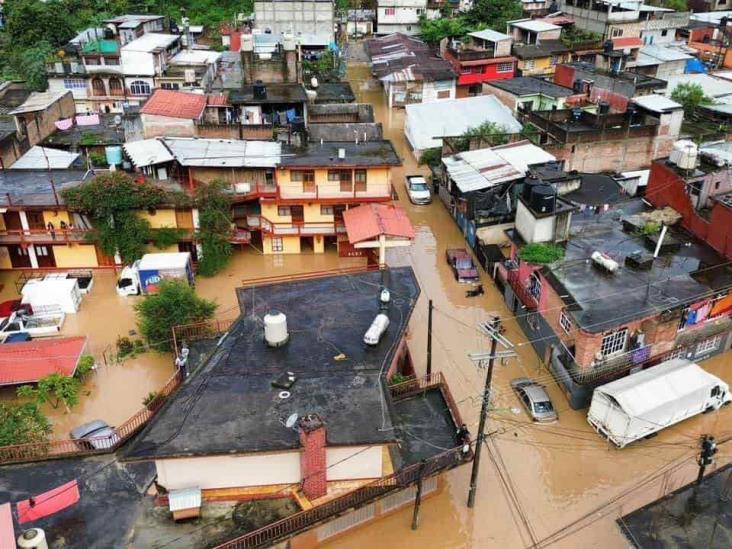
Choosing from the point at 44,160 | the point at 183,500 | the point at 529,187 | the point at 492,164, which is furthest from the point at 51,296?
the point at 492,164

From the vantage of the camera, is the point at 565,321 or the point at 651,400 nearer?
the point at 651,400

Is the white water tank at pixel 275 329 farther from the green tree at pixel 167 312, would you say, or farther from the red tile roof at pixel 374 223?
the red tile roof at pixel 374 223

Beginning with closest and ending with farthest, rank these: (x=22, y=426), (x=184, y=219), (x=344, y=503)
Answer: (x=344, y=503) < (x=22, y=426) < (x=184, y=219)

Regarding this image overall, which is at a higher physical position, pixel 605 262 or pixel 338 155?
pixel 338 155

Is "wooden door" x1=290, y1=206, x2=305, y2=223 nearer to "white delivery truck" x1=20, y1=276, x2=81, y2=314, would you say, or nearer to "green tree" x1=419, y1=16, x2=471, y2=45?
"white delivery truck" x1=20, y1=276, x2=81, y2=314

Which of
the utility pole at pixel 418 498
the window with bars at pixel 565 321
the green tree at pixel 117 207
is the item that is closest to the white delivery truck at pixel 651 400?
the window with bars at pixel 565 321

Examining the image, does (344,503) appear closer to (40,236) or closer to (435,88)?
(40,236)

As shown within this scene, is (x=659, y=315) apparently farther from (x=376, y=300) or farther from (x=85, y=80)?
(x=85, y=80)

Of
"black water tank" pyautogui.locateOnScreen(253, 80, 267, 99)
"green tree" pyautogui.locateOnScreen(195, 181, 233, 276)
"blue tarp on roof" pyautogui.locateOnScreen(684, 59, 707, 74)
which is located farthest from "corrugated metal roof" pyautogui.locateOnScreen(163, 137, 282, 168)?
"blue tarp on roof" pyautogui.locateOnScreen(684, 59, 707, 74)
